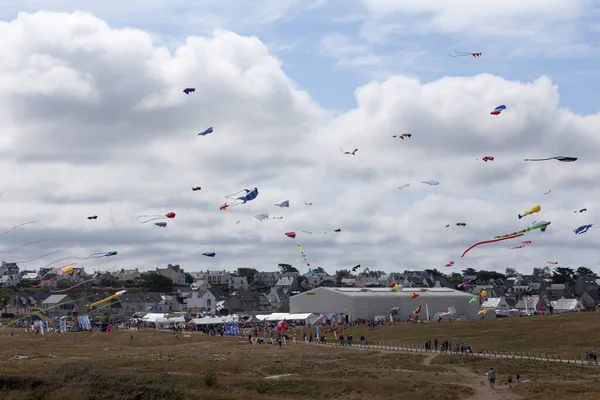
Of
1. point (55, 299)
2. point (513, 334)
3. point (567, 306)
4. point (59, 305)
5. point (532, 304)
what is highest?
Result: point (55, 299)

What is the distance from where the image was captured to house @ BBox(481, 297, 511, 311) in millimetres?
171750

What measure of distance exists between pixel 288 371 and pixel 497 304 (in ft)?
397

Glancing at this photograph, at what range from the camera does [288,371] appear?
203 feet

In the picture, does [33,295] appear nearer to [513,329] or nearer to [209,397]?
[513,329]

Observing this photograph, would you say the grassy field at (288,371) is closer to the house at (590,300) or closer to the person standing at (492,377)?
the person standing at (492,377)

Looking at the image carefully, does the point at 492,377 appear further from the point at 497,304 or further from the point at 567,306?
the point at 497,304

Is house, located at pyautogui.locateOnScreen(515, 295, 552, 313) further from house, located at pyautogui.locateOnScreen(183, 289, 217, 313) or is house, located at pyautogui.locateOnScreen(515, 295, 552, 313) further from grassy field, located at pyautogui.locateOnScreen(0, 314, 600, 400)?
grassy field, located at pyautogui.locateOnScreen(0, 314, 600, 400)

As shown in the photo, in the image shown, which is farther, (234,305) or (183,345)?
(234,305)

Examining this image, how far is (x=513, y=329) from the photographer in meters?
93.7

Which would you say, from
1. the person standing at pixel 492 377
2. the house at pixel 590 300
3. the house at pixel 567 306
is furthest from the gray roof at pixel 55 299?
the person standing at pixel 492 377

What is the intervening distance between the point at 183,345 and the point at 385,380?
44192 millimetres

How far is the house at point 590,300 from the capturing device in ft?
591

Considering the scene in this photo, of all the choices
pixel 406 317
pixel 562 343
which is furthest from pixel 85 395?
pixel 406 317

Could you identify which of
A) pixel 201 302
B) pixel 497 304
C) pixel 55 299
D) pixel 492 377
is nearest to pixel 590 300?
pixel 497 304
